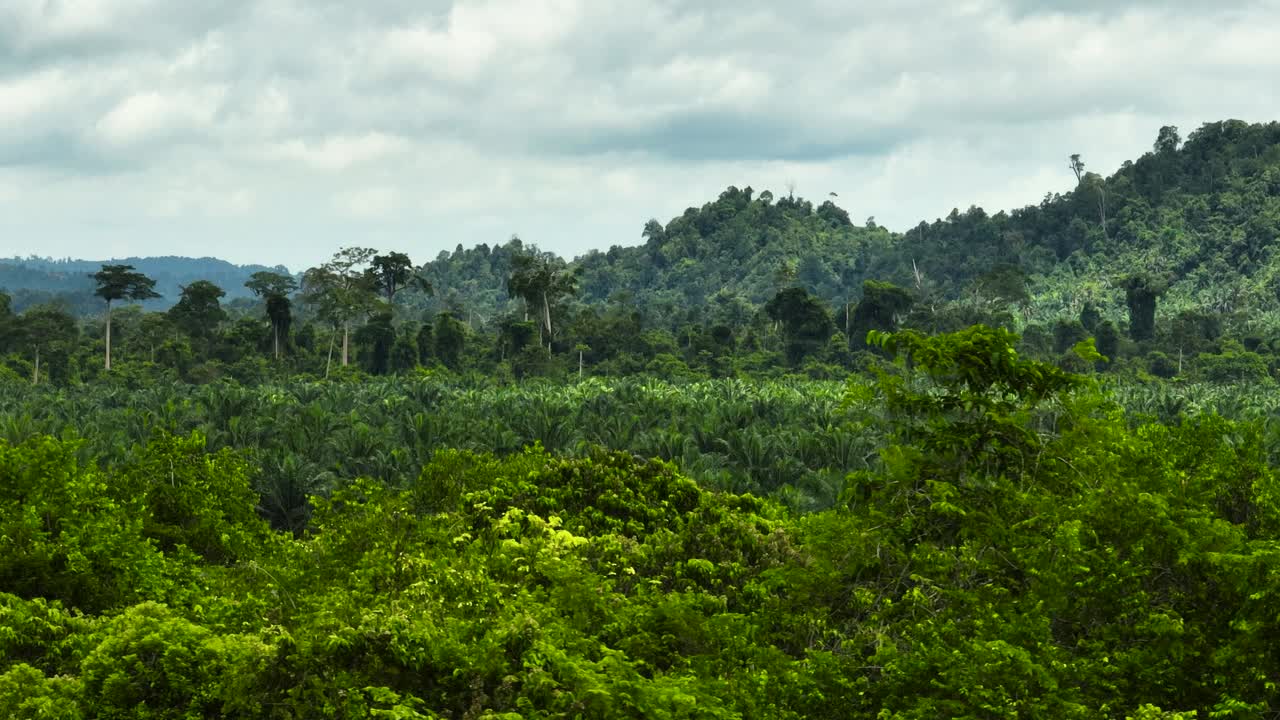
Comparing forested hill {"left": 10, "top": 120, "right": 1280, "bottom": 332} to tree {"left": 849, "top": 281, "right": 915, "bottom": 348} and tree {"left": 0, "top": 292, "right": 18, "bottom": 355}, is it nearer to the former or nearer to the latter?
tree {"left": 849, "top": 281, "right": 915, "bottom": 348}

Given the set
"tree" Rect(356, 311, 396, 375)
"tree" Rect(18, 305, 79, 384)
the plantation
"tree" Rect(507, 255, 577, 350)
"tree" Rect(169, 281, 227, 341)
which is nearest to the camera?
the plantation

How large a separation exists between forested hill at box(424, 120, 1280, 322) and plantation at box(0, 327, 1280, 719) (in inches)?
2660

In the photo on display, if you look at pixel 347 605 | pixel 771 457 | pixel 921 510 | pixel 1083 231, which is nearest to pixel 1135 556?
pixel 921 510

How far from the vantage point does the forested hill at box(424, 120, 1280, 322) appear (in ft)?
380

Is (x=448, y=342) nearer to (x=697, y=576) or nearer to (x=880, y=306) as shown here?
(x=880, y=306)

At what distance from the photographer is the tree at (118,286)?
82.2 metres

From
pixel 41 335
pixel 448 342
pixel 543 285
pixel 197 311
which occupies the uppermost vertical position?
pixel 543 285

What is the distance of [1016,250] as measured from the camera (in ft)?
451

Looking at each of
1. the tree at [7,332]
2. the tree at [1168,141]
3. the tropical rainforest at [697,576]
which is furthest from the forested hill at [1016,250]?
the tropical rainforest at [697,576]

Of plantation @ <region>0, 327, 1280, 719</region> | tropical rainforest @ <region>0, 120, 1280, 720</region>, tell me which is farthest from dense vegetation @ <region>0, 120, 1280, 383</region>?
plantation @ <region>0, 327, 1280, 719</region>

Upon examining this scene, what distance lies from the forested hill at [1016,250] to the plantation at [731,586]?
67.6 m

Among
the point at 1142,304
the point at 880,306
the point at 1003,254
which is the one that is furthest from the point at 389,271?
the point at 1003,254

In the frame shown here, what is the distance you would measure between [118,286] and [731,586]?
77.0 metres

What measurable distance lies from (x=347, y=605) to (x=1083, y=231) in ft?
427
